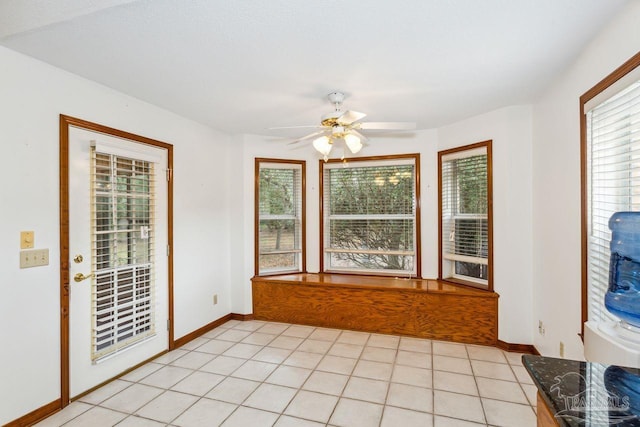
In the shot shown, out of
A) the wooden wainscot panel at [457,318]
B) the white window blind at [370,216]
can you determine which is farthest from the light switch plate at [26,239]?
the wooden wainscot panel at [457,318]

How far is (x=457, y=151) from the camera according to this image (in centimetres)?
353

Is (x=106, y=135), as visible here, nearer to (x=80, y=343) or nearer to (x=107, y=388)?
(x=80, y=343)

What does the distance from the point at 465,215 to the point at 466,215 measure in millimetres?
13

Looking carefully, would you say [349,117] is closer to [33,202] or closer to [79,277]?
[33,202]

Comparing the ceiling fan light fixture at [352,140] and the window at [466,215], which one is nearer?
the ceiling fan light fixture at [352,140]

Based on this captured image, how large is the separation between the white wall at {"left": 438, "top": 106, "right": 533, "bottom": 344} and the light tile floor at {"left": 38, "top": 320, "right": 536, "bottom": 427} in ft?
1.23

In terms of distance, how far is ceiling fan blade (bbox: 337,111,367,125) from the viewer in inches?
86.9

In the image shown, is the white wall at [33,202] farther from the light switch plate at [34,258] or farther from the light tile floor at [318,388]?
the light tile floor at [318,388]

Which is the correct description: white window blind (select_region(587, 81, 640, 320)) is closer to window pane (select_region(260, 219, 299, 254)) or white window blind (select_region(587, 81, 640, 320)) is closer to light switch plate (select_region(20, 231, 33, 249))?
window pane (select_region(260, 219, 299, 254))

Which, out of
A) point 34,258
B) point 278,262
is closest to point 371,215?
point 278,262

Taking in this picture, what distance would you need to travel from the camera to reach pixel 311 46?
1.92 m

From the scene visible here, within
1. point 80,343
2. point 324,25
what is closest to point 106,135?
point 80,343

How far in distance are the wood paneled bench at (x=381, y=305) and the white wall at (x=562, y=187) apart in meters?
0.52

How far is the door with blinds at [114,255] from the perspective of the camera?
92.8 inches
